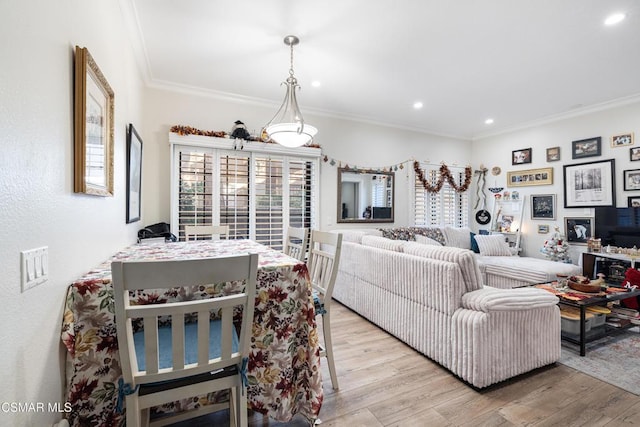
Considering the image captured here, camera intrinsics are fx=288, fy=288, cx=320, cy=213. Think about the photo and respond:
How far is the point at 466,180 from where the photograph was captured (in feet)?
19.7

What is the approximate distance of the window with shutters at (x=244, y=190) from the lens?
3795 millimetres

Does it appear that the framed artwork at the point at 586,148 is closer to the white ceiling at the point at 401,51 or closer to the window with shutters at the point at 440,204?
the white ceiling at the point at 401,51

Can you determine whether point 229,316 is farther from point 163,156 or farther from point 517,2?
point 163,156

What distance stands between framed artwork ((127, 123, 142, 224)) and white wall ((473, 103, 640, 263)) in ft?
19.8

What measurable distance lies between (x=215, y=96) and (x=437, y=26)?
288 centimetres

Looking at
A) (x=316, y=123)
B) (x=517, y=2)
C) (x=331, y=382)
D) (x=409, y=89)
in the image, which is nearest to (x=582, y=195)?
(x=409, y=89)

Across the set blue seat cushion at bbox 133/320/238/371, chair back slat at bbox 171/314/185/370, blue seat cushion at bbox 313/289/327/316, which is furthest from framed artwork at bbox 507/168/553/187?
chair back slat at bbox 171/314/185/370

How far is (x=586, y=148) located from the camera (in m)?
4.46

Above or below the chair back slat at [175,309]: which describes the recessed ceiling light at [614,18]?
above

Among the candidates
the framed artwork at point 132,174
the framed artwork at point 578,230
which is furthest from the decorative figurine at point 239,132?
the framed artwork at point 578,230

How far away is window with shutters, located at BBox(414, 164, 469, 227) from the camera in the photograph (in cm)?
558

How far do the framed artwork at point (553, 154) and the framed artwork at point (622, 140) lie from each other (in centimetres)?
68

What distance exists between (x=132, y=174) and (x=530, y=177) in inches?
238

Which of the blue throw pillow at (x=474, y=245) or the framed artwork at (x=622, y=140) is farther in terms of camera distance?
the blue throw pillow at (x=474, y=245)
